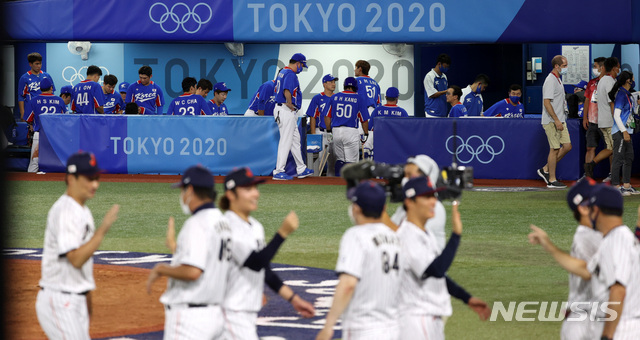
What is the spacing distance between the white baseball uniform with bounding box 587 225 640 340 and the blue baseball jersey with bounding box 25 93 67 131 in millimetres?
16023

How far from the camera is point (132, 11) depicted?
18.6 m

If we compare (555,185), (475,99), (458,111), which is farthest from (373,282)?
(475,99)

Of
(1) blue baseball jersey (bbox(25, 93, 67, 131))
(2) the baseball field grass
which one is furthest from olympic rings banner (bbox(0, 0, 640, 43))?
(1) blue baseball jersey (bbox(25, 93, 67, 131))

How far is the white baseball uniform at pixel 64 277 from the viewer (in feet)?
19.3

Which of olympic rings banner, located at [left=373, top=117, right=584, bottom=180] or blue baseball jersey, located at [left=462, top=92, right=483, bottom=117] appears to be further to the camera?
blue baseball jersey, located at [left=462, top=92, right=483, bottom=117]

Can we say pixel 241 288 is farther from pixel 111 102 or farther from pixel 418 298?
pixel 111 102

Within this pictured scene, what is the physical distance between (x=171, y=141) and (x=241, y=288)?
13.5m

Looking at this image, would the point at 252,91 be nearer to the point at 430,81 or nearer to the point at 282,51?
the point at 282,51

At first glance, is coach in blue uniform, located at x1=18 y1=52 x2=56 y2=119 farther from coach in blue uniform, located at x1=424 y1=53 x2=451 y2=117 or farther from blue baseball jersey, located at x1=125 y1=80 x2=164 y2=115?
coach in blue uniform, located at x1=424 y1=53 x2=451 y2=117

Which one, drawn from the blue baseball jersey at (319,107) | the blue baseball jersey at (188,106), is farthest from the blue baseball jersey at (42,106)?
the blue baseball jersey at (319,107)

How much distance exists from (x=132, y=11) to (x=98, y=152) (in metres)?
2.84

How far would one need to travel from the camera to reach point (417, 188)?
18.4ft

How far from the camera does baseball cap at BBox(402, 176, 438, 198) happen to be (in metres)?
5.62

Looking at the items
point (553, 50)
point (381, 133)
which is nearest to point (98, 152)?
point (381, 133)
